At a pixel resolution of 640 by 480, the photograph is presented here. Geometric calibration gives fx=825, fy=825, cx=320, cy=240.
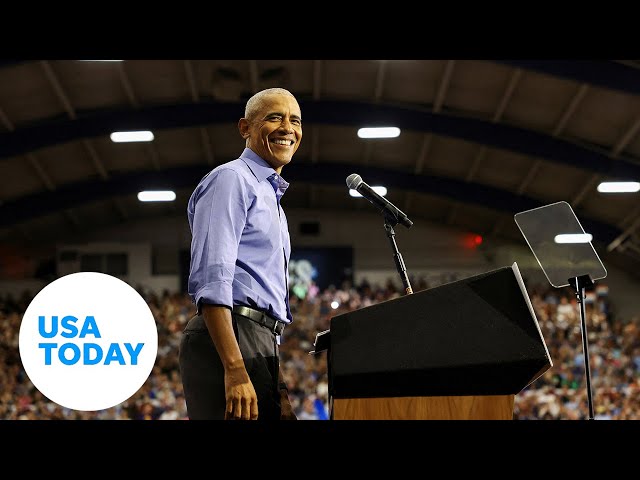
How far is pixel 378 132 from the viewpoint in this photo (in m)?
15.6

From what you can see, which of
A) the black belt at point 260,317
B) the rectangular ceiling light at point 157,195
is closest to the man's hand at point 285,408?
the black belt at point 260,317

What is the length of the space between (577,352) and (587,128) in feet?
13.3

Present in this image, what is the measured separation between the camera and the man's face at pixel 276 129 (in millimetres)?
2316

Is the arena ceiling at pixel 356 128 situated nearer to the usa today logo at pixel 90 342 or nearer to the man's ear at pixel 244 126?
the usa today logo at pixel 90 342

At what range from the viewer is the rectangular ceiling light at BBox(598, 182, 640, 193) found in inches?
612

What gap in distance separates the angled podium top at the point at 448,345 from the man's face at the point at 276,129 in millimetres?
653

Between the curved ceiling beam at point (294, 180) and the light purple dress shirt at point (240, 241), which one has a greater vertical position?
the curved ceiling beam at point (294, 180)

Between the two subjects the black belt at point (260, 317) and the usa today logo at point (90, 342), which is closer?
the black belt at point (260, 317)

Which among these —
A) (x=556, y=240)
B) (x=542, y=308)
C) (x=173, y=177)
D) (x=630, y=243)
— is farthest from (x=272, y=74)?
(x=556, y=240)

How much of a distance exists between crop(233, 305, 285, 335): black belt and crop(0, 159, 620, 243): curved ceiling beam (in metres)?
15.8
